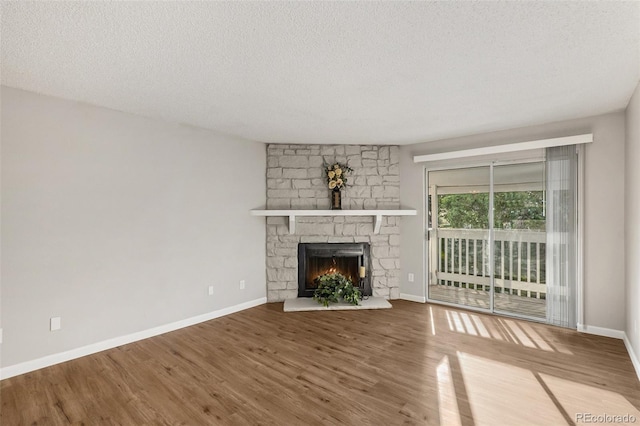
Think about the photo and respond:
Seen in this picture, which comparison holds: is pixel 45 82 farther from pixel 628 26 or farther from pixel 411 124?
pixel 628 26

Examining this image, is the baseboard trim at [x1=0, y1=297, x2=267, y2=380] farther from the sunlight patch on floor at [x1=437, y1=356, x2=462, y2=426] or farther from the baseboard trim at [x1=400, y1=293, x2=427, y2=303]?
the sunlight patch on floor at [x1=437, y1=356, x2=462, y2=426]

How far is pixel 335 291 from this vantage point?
179 inches

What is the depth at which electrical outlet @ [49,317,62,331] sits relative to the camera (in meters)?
2.82

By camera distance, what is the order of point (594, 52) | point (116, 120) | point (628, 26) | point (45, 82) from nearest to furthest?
point (628, 26)
point (594, 52)
point (45, 82)
point (116, 120)

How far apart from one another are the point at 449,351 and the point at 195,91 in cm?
337

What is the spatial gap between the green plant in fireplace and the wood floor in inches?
33.7

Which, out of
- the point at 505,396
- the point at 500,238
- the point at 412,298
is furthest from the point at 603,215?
the point at 412,298

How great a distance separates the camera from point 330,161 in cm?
484

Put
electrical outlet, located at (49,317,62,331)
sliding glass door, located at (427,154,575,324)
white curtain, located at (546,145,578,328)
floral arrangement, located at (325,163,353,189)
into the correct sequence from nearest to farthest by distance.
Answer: electrical outlet, located at (49,317,62,331)
white curtain, located at (546,145,578,328)
sliding glass door, located at (427,154,575,324)
floral arrangement, located at (325,163,353,189)

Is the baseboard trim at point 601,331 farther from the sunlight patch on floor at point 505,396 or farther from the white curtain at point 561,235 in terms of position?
the sunlight patch on floor at point 505,396

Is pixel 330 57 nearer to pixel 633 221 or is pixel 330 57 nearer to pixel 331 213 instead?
pixel 331 213

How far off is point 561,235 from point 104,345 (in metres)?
5.07

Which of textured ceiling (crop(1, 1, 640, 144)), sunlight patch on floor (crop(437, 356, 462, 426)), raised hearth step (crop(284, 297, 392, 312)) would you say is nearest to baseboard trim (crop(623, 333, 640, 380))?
sunlight patch on floor (crop(437, 356, 462, 426))

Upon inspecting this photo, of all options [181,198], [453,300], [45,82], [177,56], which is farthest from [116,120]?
[453,300]
